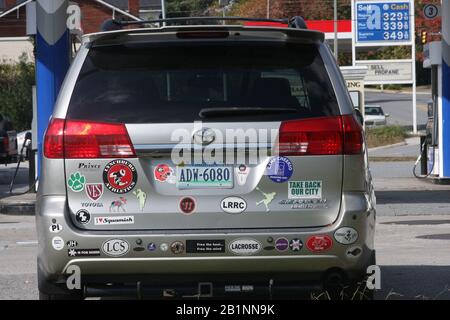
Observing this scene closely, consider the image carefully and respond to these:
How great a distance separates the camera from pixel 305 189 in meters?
5.82

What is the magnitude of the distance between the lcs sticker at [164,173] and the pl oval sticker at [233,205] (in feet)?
1.09

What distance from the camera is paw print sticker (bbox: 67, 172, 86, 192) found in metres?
5.84

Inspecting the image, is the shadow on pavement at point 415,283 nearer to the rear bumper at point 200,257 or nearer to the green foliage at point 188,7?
the rear bumper at point 200,257

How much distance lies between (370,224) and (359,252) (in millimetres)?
251

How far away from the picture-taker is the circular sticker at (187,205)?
580 centimetres

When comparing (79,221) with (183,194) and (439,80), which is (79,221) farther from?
(439,80)

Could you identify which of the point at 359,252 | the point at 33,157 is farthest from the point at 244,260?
the point at 33,157

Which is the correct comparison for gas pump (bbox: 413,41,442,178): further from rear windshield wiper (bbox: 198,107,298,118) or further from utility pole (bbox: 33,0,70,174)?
rear windshield wiper (bbox: 198,107,298,118)

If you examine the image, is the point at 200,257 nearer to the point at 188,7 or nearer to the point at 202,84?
the point at 202,84

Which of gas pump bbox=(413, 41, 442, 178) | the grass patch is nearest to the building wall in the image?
the grass patch

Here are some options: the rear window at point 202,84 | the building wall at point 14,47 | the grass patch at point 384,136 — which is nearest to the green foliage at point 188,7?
the building wall at point 14,47

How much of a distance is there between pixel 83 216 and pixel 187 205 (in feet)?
2.10

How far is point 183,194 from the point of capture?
229 inches

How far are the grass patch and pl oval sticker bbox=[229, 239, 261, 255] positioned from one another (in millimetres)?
32077
